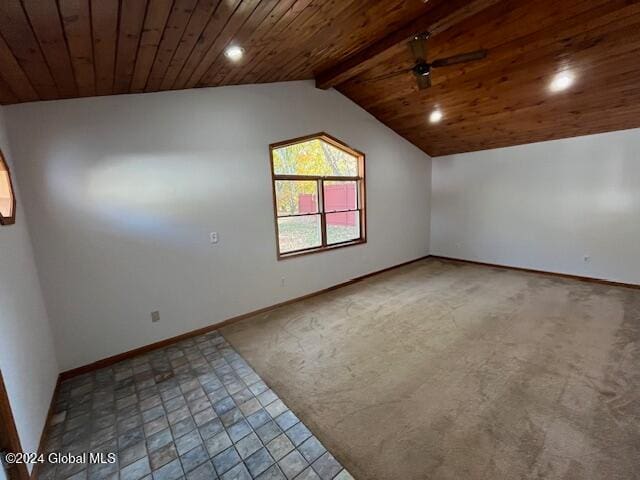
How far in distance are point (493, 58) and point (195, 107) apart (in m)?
3.42

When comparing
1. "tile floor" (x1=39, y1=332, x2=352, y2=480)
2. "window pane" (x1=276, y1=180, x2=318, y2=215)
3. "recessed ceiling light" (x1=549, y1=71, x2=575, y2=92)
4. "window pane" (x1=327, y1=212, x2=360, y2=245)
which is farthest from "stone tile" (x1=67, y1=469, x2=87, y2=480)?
"recessed ceiling light" (x1=549, y1=71, x2=575, y2=92)

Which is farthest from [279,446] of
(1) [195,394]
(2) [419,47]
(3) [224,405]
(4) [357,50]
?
(4) [357,50]

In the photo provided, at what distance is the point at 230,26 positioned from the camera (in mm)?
2000

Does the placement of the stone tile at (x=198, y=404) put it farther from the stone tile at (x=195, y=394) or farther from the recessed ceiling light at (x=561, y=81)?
the recessed ceiling light at (x=561, y=81)

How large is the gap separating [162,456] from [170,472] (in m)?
0.15

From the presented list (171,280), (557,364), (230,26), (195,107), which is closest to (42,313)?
(171,280)

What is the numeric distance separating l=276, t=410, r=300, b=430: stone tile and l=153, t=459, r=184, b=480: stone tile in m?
0.64

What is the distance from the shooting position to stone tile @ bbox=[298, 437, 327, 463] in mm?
1701

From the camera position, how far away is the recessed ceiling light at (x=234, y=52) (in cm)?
235

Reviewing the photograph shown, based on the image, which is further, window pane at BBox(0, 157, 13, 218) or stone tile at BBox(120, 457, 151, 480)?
window pane at BBox(0, 157, 13, 218)

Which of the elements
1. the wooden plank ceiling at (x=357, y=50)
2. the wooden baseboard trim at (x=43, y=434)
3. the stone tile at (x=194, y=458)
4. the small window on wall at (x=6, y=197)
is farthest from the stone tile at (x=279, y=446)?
the wooden plank ceiling at (x=357, y=50)

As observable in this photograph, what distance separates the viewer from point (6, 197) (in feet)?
6.69

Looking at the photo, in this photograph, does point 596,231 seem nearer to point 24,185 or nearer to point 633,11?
point 633,11

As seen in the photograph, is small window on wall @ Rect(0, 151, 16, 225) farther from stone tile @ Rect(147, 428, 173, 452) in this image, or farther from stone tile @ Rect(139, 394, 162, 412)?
stone tile @ Rect(147, 428, 173, 452)
